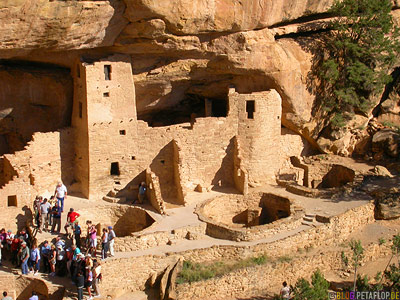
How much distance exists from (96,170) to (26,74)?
14.1ft

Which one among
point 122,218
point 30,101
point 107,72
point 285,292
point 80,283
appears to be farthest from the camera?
point 30,101

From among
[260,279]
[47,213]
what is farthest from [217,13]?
[260,279]

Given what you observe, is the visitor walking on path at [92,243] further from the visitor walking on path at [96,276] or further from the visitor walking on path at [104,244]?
the visitor walking on path at [96,276]

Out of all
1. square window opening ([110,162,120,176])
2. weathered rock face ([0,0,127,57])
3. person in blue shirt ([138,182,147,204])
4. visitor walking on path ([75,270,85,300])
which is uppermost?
weathered rock face ([0,0,127,57])

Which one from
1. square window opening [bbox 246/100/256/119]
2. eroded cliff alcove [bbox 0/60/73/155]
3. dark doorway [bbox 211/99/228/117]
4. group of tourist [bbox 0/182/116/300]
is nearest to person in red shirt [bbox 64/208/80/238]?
group of tourist [bbox 0/182/116/300]

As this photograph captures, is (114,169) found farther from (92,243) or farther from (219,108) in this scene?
(219,108)

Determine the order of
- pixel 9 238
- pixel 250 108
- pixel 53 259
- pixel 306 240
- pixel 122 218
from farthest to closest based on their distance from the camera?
1. pixel 250 108
2. pixel 122 218
3. pixel 306 240
4. pixel 9 238
5. pixel 53 259

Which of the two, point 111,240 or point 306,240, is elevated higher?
point 111,240

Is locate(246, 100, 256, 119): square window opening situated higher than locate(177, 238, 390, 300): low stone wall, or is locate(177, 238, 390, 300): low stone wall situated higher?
locate(246, 100, 256, 119): square window opening

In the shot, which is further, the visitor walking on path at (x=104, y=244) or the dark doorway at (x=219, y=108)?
the dark doorway at (x=219, y=108)

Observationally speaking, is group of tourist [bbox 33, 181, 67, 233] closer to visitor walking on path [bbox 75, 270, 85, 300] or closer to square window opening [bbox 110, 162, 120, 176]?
square window opening [bbox 110, 162, 120, 176]

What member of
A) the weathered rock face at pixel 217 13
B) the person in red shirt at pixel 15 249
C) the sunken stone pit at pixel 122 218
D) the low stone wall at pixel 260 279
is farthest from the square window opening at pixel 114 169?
the low stone wall at pixel 260 279

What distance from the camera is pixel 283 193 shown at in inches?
1072

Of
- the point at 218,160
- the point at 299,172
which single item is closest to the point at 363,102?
the point at 299,172
